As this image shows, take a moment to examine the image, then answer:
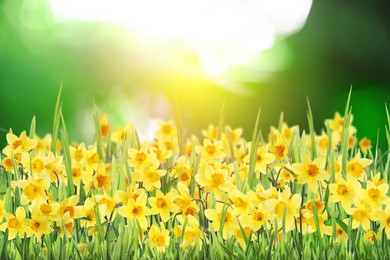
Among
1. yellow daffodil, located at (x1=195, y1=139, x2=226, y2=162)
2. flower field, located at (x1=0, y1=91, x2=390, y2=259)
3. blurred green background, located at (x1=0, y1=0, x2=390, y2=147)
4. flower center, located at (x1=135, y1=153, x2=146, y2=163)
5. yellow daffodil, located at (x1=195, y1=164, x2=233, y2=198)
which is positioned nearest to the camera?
flower field, located at (x1=0, y1=91, x2=390, y2=259)

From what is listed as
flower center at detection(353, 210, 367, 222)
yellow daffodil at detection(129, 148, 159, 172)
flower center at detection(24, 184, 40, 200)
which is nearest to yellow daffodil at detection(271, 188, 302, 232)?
flower center at detection(353, 210, 367, 222)

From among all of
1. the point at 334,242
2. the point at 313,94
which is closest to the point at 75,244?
the point at 334,242

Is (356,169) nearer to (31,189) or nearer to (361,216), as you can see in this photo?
(361,216)

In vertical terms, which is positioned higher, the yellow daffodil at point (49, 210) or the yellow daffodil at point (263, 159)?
the yellow daffodil at point (263, 159)

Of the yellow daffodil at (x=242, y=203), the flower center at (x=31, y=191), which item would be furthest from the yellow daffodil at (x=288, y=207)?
the flower center at (x=31, y=191)

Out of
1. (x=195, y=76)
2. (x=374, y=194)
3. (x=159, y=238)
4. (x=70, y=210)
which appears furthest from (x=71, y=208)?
(x=195, y=76)

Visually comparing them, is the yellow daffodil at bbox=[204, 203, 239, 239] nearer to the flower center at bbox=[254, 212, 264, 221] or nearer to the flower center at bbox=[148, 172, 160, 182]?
the flower center at bbox=[254, 212, 264, 221]

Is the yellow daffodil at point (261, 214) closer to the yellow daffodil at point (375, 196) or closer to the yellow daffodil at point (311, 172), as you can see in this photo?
the yellow daffodil at point (311, 172)

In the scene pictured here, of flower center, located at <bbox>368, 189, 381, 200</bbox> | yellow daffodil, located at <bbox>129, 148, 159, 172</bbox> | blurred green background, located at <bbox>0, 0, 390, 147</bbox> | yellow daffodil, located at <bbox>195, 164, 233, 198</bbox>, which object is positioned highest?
blurred green background, located at <bbox>0, 0, 390, 147</bbox>

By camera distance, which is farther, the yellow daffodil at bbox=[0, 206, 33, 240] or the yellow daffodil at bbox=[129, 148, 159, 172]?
the yellow daffodil at bbox=[129, 148, 159, 172]
